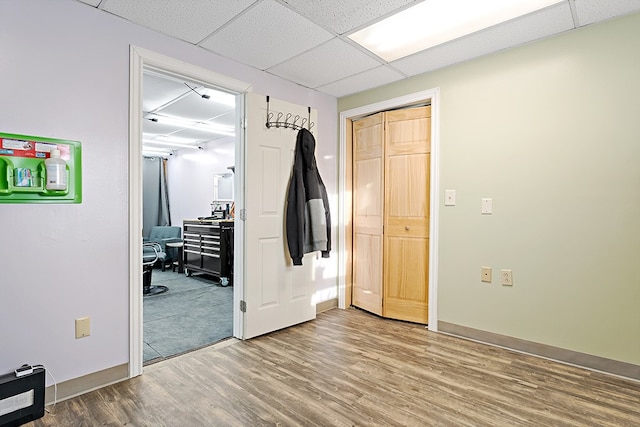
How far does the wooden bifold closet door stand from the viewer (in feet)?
10.2

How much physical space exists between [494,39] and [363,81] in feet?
3.80

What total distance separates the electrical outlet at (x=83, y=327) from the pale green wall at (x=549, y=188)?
8.61 ft

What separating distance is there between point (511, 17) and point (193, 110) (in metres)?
3.65

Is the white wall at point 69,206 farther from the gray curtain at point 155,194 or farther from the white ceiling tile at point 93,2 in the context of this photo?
the gray curtain at point 155,194

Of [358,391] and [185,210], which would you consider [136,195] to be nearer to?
[358,391]

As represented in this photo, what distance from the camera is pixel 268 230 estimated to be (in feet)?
9.55

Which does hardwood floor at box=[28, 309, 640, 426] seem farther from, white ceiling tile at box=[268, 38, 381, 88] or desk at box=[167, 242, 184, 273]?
desk at box=[167, 242, 184, 273]

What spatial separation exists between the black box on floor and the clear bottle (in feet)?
3.19

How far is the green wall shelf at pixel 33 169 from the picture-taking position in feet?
5.64

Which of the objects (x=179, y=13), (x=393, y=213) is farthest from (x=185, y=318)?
(x=179, y=13)

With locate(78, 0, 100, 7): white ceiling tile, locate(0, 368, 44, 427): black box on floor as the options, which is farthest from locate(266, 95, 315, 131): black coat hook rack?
locate(0, 368, 44, 427): black box on floor

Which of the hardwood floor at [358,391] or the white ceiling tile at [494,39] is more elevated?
the white ceiling tile at [494,39]

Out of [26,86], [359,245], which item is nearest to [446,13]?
[359,245]

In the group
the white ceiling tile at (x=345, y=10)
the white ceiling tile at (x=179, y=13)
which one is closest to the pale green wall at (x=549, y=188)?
the white ceiling tile at (x=345, y=10)
